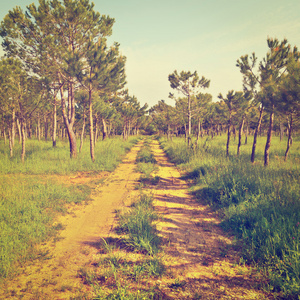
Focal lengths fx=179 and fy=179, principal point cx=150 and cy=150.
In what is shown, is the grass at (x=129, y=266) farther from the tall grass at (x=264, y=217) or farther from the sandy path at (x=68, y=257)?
the tall grass at (x=264, y=217)

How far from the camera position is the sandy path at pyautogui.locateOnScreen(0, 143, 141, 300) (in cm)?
244

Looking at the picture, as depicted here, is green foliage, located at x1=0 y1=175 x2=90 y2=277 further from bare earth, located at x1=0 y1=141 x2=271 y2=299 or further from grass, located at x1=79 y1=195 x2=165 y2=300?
grass, located at x1=79 y1=195 x2=165 y2=300

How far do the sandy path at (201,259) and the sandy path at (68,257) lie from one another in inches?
52.4

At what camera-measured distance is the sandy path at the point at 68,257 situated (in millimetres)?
2443

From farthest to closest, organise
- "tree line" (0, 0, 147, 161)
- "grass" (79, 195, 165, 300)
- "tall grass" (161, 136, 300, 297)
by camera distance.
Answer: "tree line" (0, 0, 147, 161) → "tall grass" (161, 136, 300, 297) → "grass" (79, 195, 165, 300)

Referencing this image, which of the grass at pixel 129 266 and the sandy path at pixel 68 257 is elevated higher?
the grass at pixel 129 266

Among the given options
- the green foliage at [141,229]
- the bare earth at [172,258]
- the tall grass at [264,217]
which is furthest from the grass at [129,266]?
the tall grass at [264,217]

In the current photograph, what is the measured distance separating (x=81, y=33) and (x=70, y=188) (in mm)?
10420

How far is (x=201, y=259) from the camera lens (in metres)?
3.13

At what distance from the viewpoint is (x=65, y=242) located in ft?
12.0

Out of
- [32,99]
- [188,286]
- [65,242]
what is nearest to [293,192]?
[188,286]

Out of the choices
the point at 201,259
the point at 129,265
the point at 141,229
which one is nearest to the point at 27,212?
the point at 141,229

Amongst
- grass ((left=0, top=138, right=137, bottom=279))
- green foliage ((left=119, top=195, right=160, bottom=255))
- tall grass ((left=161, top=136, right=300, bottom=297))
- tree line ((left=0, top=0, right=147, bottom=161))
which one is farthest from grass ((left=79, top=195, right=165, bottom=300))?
tree line ((left=0, top=0, right=147, bottom=161))

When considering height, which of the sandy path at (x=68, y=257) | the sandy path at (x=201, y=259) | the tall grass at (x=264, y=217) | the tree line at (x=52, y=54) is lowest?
the sandy path at (x=68, y=257)
